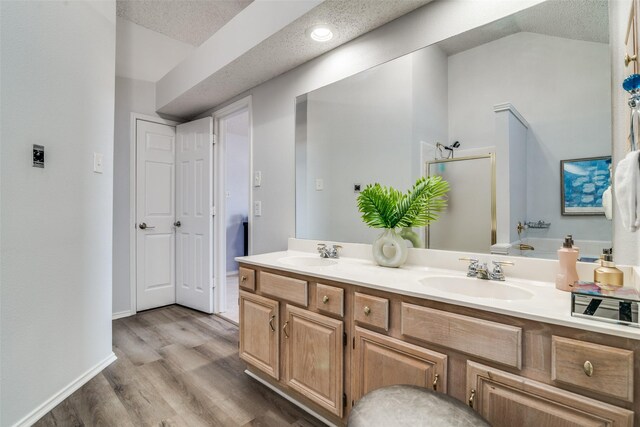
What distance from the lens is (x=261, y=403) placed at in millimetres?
1668

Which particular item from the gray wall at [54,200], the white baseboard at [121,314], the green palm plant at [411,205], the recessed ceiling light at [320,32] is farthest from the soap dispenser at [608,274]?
the white baseboard at [121,314]

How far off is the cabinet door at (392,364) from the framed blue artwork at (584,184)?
0.83 m

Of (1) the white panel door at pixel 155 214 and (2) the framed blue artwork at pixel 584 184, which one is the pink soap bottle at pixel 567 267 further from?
(1) the white panel door at pixel 155 214

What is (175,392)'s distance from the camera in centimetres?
178

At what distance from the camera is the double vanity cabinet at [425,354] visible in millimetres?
793

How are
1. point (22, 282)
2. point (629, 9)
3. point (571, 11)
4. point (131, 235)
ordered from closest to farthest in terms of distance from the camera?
point (629, 9) < point (571, 11) < point (22, 282) < point (131, 235)

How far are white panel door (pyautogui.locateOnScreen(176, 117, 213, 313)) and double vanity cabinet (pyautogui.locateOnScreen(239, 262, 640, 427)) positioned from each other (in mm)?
1440

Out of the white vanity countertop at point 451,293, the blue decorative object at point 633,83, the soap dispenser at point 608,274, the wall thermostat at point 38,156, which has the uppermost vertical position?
the blue decorative object at point 633,83

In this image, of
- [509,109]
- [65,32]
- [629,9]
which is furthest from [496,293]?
[65,32]

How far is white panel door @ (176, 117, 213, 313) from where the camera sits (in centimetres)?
311

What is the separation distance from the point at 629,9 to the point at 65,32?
2.67 m

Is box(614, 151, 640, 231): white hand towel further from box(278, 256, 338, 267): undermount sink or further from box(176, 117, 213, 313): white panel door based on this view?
box(176, 117, 213, 313): white panel door

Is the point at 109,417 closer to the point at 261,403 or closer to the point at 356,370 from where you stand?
the point at 261,403

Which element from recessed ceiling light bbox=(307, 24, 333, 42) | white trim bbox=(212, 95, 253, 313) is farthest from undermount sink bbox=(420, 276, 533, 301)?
white trim bbox=(212, 95, 253, 313)
